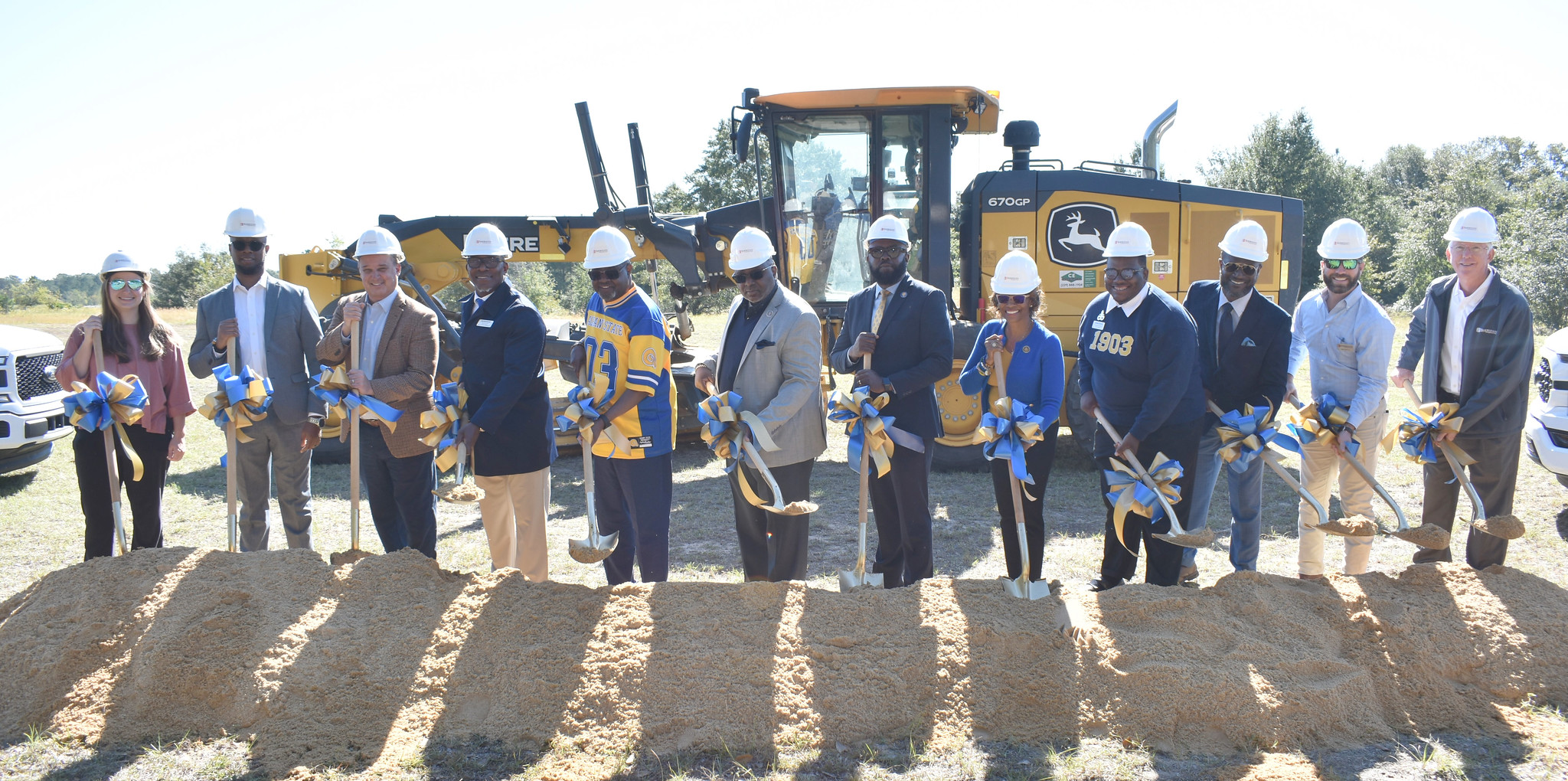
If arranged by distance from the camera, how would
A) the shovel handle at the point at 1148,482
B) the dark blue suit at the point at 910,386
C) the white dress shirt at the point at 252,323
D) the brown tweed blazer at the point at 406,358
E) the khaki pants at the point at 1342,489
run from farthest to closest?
the white dress shirt at the point at 252,323 → the khaki pants at the point at 1342,489 → the brown tweed blazer at the point at 406,358 → the dark blue suit at the point at 910,386 → the shovel handle at the point at 1148,482

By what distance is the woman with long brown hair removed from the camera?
170 inches

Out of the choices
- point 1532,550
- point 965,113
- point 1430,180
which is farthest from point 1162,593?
point 1430,180

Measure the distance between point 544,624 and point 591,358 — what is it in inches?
46.1

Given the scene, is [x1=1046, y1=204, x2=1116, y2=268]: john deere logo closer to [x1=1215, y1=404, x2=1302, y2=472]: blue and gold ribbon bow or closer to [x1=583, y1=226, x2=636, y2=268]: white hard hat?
[x1=1215, y1=404, x2=1302, y2=472]: blue and gold ribbon bow

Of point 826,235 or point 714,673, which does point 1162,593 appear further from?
point 826,235

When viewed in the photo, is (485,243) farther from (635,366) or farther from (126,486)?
(126,486)

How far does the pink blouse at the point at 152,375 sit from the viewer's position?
4.32 meters

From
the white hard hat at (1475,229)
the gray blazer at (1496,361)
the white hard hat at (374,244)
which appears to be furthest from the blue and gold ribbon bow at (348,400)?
the white hard hat at (1475,229)

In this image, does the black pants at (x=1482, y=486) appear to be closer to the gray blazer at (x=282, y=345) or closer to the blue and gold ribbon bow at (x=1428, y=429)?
the blue and gold ribbon bow at (x=1428, y=429)

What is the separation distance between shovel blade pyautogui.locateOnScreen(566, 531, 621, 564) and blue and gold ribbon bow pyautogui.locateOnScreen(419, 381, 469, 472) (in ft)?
2.25

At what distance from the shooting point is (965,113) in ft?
23.5

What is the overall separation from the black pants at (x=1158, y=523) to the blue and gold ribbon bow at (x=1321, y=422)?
0.51m

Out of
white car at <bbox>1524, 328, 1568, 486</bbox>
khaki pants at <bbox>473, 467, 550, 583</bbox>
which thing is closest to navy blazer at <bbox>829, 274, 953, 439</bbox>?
khaki pants at <bbox>473, 467, 550, 583</bbox>

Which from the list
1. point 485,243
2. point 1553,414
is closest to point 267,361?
point 485,243
